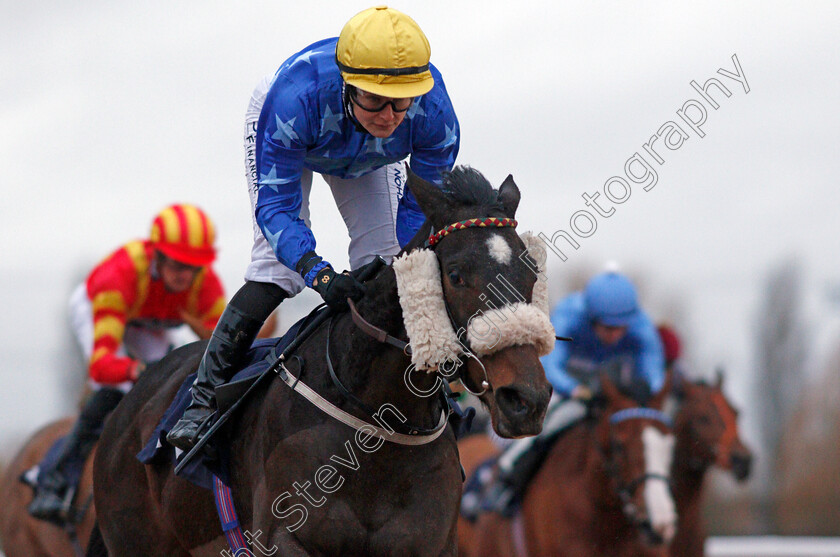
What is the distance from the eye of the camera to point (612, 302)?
8.09 m

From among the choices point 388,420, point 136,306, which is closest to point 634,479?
point 136,306

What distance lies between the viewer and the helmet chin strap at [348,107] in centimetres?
416

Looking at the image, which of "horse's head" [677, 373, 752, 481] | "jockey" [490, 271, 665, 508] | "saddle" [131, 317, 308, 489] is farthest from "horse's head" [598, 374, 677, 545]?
"saddle" [131, 317, 308, 489]

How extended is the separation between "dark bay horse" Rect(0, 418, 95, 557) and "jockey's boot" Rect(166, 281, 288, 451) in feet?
12.9

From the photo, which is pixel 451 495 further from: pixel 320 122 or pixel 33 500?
pixel 33 500

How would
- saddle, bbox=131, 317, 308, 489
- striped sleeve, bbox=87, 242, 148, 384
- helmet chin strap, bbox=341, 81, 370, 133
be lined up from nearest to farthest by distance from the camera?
helmet chin strap, bbox=341, 81, 370, 133
saddle, bbox=131, 317, 308, 489
striped sleeve, bbox=87, 242, 148, 384

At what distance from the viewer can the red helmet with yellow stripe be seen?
24.7 ft

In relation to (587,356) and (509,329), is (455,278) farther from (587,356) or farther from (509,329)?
(587,356)

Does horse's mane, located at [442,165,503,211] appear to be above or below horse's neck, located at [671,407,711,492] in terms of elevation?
above

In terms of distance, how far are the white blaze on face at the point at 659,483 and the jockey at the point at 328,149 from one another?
3.16 metres

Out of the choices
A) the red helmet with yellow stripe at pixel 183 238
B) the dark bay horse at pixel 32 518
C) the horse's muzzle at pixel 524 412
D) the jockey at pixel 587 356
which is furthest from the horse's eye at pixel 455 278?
the dark bay horse at pixel 32 518

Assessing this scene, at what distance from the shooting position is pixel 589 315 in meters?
8.29

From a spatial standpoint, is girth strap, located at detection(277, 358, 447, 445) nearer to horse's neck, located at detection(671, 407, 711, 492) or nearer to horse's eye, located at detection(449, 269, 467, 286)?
horse's eye, located at detection(449, 269, 467, 286)

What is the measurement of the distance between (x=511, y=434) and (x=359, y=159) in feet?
5.32
